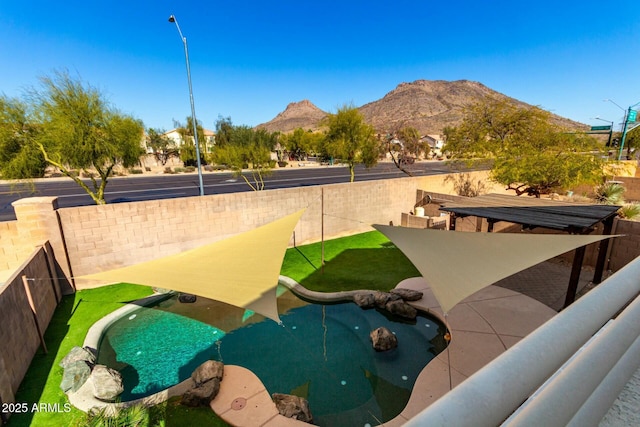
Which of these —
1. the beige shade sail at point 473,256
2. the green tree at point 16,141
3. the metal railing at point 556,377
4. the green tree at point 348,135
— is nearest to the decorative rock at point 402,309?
the beige shade sail at point 473,256

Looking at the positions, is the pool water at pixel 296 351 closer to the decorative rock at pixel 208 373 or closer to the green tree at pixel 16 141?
the decorative rock at pixel 208 373

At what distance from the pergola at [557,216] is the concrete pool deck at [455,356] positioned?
1495 mm

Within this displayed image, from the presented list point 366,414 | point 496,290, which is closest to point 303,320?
point 366,414

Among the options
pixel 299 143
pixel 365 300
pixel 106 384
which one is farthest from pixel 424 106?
pixel 106 384

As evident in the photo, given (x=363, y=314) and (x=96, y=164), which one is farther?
(x=96, y=164)

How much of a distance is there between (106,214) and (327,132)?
14.8 metres

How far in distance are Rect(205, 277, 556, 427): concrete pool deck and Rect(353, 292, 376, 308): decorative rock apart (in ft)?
4.55

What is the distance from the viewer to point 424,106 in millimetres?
143375

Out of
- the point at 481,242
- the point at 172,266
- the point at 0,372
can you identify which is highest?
the point at 481,242

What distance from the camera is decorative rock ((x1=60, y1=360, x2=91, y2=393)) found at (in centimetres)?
605

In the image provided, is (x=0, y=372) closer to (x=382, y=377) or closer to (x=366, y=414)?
(x=366, y=414)

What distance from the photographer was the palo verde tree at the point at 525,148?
55.5ft

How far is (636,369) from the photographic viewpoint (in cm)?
123

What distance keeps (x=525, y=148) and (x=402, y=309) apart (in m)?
16.8
